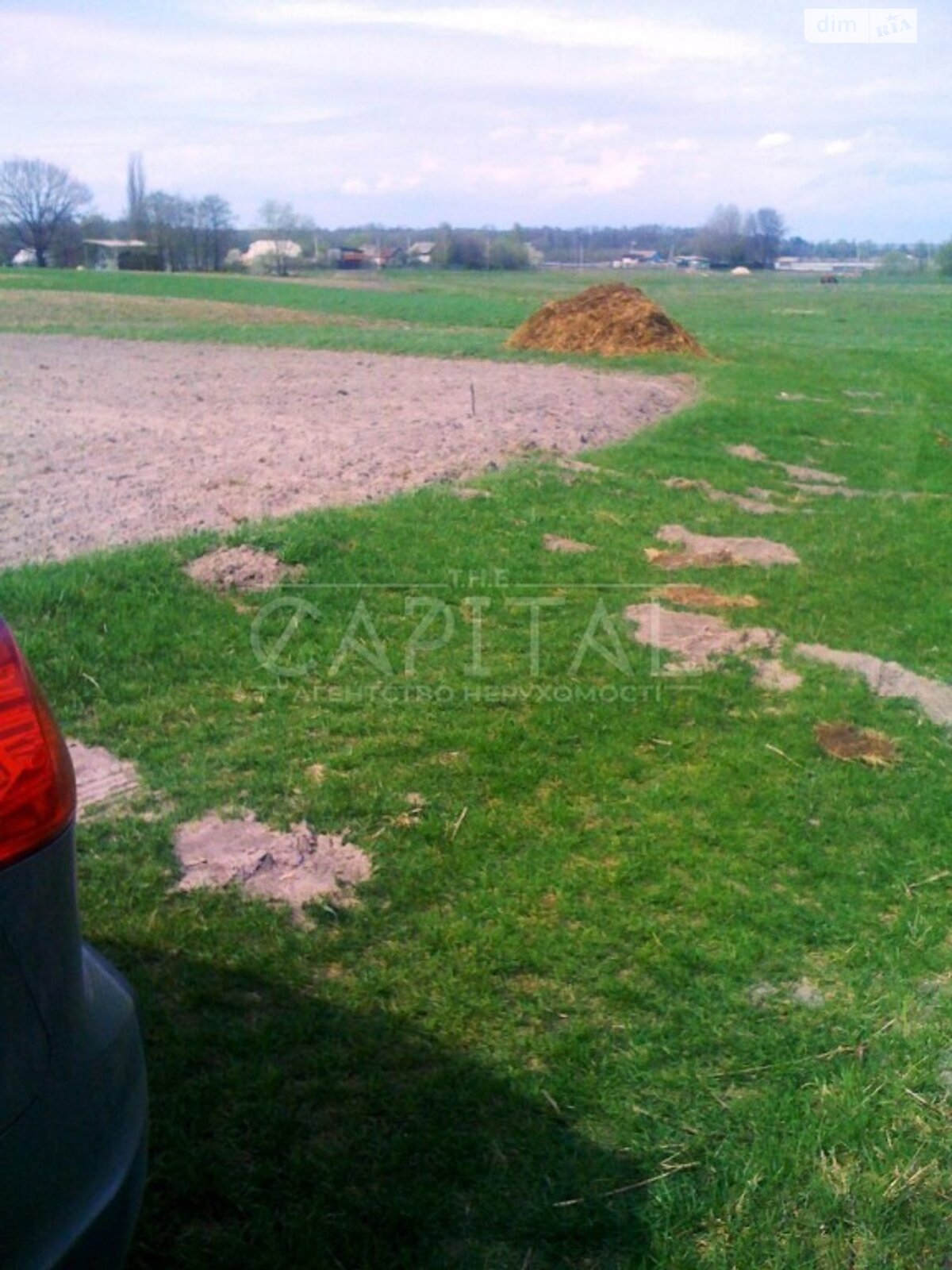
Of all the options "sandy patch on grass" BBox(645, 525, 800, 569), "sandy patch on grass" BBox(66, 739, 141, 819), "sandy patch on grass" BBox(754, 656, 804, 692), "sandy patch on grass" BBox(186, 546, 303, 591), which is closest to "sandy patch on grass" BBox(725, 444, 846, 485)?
"sandy patch on grass" BBox(645, 525, 800, 569)

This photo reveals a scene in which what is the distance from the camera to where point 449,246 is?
3994 inches

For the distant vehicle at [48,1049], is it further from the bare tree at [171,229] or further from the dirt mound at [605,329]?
the bare tree at [171,229]

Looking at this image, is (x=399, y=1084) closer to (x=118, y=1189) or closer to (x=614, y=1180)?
(x=614, y=1180)

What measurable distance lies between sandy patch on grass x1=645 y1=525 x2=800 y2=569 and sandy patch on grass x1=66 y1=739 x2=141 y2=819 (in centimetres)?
416

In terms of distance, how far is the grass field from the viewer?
2.67 meters

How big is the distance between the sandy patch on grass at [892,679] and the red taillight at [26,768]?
4613mm

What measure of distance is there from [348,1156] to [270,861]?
141 cm

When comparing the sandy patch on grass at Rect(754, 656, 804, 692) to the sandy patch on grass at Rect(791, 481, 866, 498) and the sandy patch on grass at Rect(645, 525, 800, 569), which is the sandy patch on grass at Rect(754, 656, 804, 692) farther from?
the sandy patch on grass at Rect(791, 481, 866, 498)

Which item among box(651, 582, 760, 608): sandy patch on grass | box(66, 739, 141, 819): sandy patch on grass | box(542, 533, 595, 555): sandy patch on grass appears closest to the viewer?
box(66, 739, 141, 819): sandy patch on grass

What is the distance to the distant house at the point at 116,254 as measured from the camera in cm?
8788

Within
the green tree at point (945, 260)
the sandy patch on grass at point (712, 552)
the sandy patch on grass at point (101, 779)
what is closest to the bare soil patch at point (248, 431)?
the sandy patch on grass at point (712, 552)

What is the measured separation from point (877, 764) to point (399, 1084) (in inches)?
110

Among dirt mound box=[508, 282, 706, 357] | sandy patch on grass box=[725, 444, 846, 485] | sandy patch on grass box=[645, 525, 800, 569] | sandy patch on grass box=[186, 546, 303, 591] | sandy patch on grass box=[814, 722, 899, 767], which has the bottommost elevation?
sandy patch on grass box=[814, 722, 899, 767]

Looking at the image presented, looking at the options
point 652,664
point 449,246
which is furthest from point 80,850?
point 449,246
